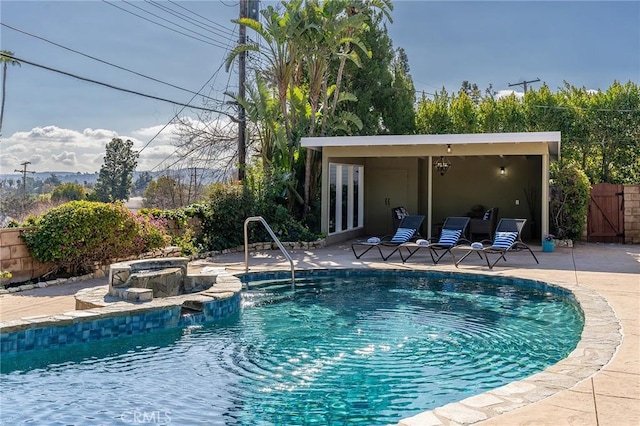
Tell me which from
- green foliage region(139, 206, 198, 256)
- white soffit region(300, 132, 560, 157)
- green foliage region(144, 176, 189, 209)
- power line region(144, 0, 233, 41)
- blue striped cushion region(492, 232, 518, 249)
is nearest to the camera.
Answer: blue striped cushion region(492, 232, 518, 249)

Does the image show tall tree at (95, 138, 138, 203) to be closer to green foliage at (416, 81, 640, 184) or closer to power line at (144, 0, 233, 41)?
power line at (144, 0, 233, 41)

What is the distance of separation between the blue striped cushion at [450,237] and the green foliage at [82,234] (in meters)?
6.42

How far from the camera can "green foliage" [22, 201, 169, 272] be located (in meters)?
9.12

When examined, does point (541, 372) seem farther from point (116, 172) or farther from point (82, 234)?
point (116, 172)

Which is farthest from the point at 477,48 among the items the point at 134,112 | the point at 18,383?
the point at 18,383

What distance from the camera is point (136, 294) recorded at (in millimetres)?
7164

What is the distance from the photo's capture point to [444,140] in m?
13.6

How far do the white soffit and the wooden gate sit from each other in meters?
2.55

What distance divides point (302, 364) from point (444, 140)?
9121 millimetres

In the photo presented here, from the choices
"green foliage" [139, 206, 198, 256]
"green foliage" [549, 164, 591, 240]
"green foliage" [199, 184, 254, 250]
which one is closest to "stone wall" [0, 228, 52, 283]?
"green foliage" [139, 206, 198, 256]

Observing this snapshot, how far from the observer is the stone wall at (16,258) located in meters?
8.73

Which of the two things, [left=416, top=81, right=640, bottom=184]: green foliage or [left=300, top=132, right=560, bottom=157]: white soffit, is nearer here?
[left=300, top=132, right=560, bottom=157]: white soffit

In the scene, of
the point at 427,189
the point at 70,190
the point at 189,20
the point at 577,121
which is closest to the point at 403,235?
the point at 427,189

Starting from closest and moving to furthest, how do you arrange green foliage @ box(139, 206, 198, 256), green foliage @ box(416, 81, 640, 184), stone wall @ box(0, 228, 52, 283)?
stone wall @ box(0, 228, 52, 283) < green foliage @ box(139, 206, 198, 256) < green foliage @ box(416, 81, 640, 184)
